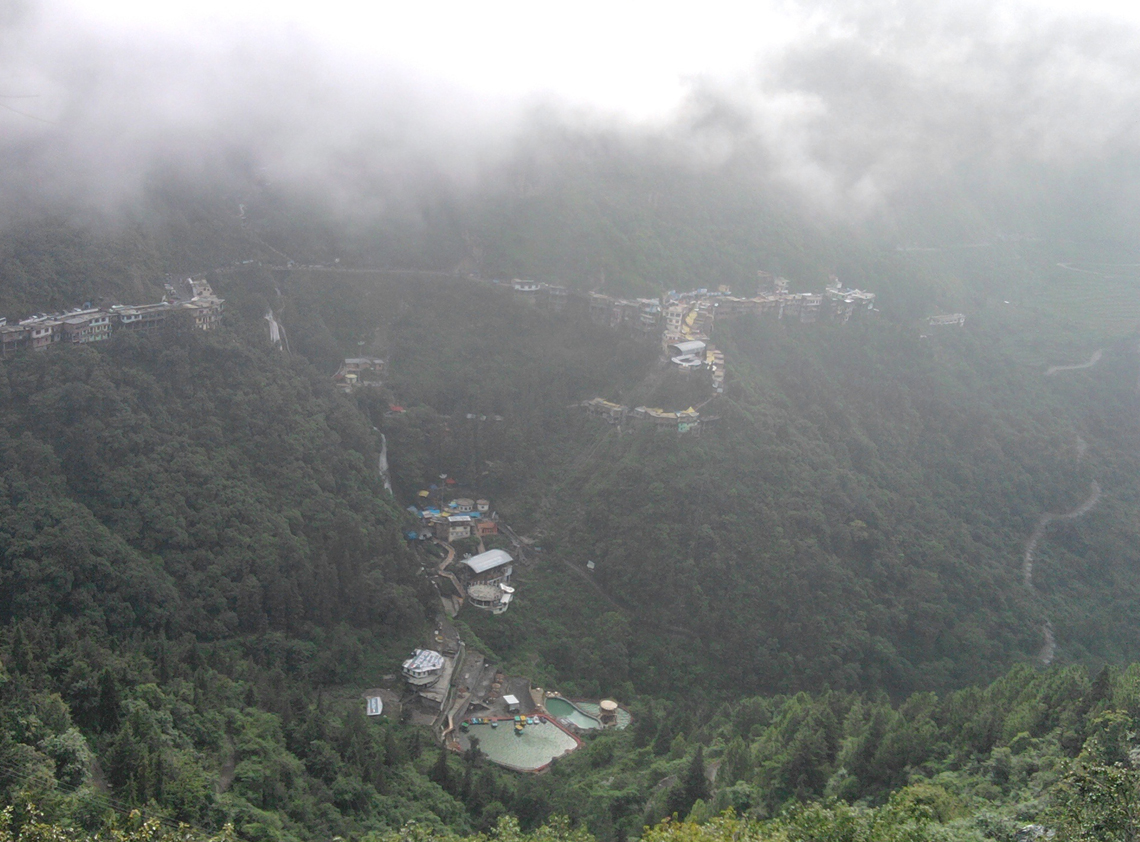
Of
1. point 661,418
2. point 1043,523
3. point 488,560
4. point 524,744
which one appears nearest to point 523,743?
point 524,744

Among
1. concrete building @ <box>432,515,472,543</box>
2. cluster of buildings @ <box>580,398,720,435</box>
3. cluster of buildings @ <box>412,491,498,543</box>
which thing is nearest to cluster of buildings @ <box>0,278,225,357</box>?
cluster of buildings @ <box>412,491,498,543</box>

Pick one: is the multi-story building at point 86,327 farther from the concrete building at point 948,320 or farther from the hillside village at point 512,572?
the concrete building at point 948,320

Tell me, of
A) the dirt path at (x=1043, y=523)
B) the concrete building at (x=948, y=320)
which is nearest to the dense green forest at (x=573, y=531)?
the dirt path at (x=1043, y=523)

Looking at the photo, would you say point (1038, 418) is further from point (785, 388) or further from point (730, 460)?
point (730, 460)

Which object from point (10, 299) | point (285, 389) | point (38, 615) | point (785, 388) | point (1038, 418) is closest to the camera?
point (38, 615)

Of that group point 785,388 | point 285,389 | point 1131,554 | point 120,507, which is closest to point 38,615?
point 120,507
